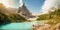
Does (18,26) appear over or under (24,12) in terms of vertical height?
under

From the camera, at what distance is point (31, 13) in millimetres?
1864

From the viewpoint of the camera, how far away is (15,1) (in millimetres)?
1867

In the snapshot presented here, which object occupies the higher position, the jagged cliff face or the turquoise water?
the jagged cliff face

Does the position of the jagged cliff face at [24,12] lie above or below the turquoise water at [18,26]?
above

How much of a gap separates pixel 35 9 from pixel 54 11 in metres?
0.24

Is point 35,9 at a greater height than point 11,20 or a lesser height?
greater

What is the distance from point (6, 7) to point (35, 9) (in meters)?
0.36

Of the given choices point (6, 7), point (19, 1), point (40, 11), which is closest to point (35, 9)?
point (40, 11)

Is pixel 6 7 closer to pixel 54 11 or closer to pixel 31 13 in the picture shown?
pixel 31 13

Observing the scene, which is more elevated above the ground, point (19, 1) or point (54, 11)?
point (19, 1)

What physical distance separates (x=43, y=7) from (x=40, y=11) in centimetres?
6

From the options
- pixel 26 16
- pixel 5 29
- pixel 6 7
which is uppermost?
pixel 6 7

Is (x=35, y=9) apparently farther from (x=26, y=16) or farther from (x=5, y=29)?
(x=5, y=29)

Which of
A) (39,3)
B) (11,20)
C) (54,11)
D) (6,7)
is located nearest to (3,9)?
(6,7)
